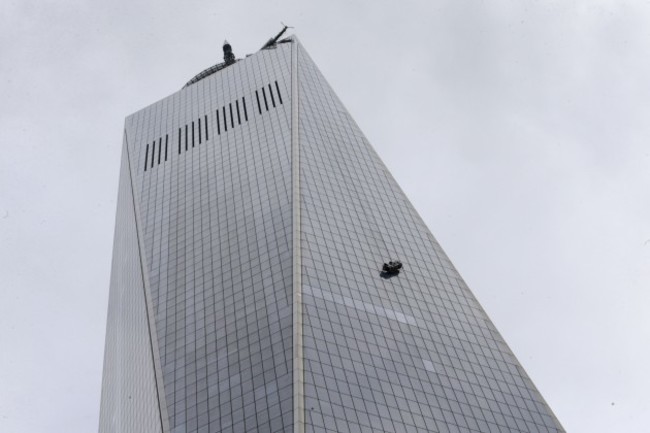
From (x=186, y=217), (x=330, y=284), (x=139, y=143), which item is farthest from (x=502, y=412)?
(x=139, y=143)

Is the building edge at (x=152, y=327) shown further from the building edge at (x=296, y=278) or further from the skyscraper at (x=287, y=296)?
the building edge at (x=296, y=278)

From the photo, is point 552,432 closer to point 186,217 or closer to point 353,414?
point 353,414

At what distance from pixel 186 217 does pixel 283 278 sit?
92.3ft

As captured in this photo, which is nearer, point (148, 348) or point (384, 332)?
point (384, 332)

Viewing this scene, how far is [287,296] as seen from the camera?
8744 cm

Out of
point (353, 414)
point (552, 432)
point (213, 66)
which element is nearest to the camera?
point (353, 414)

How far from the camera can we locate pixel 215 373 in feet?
271

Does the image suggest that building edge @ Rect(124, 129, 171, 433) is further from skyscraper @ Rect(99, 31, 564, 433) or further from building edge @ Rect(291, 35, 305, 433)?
building edge @ Rect(291, 35, 305, 433)

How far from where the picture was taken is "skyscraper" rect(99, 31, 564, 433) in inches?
3049

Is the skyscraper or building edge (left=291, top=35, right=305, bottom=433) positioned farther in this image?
the skyscraper

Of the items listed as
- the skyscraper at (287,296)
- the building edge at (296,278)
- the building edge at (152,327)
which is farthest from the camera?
the building edge at (152,327)

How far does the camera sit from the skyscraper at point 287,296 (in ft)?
254

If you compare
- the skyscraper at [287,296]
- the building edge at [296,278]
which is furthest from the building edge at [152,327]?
the building edge at [296,278]

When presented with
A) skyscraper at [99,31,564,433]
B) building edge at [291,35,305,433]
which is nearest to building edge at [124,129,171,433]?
skyscraper at [99,31,564,433]
